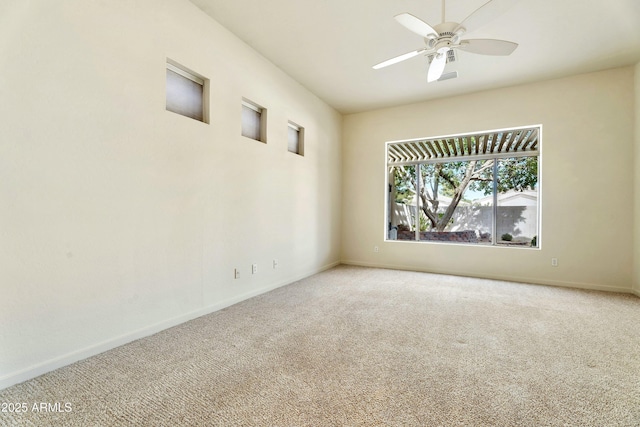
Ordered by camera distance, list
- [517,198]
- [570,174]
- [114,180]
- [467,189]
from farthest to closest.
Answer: [467,189]
[517,198]
[570,174]
[114,180]

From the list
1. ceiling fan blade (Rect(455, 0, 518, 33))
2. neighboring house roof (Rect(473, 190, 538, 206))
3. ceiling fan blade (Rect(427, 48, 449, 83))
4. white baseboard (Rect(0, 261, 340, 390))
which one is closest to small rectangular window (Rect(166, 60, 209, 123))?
white baseboard (Rect(0, 261, 340, 390))

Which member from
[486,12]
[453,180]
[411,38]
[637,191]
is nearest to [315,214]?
[453,180]

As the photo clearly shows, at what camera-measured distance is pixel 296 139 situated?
4809 mm

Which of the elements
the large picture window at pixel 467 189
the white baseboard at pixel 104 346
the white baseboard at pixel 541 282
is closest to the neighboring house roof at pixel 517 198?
the large picture window at pixel 467 189

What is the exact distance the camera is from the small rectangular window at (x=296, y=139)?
465cm

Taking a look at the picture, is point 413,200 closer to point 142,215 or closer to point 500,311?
point 500,311

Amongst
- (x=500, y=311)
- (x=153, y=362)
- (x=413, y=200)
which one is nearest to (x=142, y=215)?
(x=153, y=362)

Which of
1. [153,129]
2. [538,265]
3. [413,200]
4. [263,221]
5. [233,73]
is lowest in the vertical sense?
[538,265]

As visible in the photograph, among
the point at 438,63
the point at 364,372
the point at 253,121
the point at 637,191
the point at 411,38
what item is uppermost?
the point at 411,38

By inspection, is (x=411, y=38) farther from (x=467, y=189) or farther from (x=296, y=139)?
(x=467, y=189)

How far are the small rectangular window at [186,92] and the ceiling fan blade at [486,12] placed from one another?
97.7 inches

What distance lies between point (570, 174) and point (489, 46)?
2907mm

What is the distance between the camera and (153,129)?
8.39ft

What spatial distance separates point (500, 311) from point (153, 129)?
3898mm
